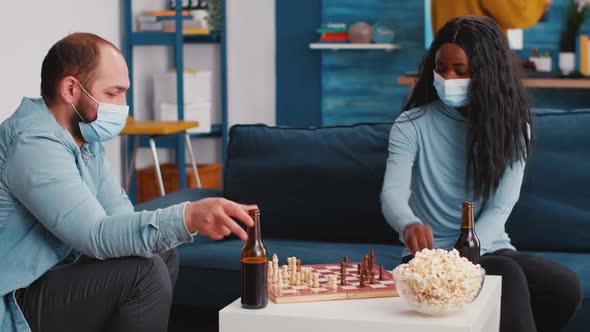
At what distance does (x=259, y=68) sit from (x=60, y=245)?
4650 millimetres

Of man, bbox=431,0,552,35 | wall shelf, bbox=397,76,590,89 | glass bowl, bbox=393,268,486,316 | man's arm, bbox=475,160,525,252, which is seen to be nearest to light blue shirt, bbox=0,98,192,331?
glass bowl, bbox=393,268,486,316

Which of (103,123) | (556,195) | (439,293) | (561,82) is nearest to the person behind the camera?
(439,293)

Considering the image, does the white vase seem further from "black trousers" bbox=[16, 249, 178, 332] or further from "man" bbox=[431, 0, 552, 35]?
"black trousers" bbox=[16, 249, 178, 332]

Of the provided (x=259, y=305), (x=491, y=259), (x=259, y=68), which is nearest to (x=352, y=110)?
(x=259, y=68)

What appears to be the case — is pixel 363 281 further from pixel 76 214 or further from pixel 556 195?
pixel 556 195

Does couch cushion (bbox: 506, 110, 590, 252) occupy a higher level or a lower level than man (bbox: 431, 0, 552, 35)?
lower

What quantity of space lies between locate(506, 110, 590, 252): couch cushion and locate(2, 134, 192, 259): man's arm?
1.44 metres

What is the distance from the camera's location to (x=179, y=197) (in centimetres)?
354

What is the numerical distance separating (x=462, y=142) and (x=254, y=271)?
1072 millimetres

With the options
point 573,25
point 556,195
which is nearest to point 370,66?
point 573,25

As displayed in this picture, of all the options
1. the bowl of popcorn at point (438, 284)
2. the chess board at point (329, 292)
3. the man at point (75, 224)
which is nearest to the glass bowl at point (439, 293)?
the bowl of popcorn at point (438, 284)

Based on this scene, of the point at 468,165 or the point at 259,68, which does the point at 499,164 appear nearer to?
the point at 468,165

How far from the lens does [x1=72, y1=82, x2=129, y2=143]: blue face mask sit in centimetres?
233

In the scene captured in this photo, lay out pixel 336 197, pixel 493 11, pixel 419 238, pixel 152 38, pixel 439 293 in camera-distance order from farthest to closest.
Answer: pixel 152 38, pixel 493 11, pixel 336 197, pixel 419 238, pixel 439 293
